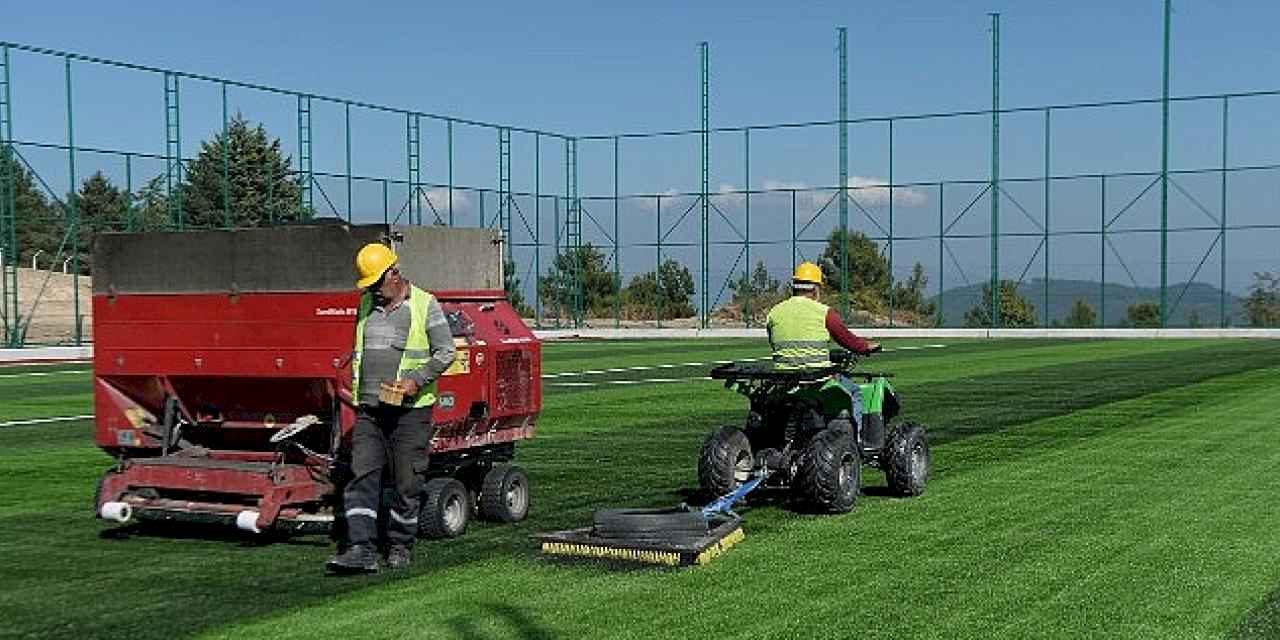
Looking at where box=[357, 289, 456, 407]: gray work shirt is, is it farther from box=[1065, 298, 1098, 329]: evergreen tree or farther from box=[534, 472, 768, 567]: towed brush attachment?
box=[1065, 298, 1098, 329]: evergreen tree

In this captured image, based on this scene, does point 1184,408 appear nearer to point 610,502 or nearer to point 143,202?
point 610,502

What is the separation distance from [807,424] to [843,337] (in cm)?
72

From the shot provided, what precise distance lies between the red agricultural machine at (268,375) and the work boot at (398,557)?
600 mm

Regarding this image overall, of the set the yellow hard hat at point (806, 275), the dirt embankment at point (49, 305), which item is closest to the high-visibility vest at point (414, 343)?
the yellow hard hat at point (806, 275)

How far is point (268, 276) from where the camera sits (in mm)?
9484

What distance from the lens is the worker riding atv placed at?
33.8 feet

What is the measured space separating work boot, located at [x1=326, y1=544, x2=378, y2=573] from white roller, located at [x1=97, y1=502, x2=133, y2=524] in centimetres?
176

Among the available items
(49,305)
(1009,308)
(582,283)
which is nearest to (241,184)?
(49,305)

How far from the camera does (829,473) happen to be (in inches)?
400

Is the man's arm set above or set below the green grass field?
above

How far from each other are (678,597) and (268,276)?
3.69 meters

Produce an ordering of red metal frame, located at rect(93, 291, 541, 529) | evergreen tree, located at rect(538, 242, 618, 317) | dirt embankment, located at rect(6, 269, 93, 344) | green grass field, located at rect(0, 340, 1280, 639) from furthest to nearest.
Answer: evergreen tree, located at rect(538, 242, 618, 317) → dirt embankment, located at rect(6, 269, 93, 344) → red metal frame, located at rect(93, 291, 541, 529) → green grass field, located at rect(0, 340, 1280, 639)

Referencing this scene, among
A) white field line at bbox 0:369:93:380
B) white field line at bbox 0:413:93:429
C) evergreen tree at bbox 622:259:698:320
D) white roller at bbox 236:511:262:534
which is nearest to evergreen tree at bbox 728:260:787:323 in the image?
evergreen tree at bbox 622:259:698:320

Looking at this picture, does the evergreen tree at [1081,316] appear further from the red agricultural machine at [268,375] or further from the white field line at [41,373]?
the red agricultural machine at [268,375]
